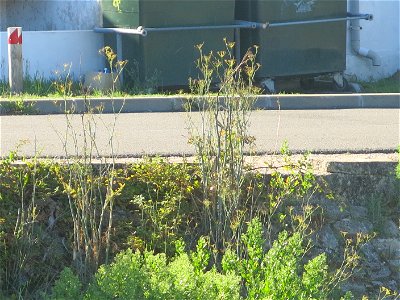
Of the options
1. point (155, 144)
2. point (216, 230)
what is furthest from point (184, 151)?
point (216, 230)

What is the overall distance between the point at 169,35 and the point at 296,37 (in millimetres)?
1992

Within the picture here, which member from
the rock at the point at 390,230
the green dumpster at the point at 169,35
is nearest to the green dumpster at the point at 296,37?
the green dumpster at the point at 169,35

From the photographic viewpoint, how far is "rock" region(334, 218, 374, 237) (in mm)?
6258

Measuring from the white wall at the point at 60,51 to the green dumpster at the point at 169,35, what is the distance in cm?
71

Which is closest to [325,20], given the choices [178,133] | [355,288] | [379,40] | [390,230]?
[379,40]

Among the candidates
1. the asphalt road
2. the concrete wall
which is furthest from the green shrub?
the concrete wall

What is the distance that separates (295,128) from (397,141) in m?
1.29

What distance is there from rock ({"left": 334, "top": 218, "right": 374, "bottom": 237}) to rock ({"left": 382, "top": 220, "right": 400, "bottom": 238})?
0.46 feet

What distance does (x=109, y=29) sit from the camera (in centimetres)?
1337

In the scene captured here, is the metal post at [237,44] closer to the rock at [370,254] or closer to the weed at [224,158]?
the rock at [370,254]

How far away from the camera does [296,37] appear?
13695 mm

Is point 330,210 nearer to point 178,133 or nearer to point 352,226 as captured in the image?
point 352,226

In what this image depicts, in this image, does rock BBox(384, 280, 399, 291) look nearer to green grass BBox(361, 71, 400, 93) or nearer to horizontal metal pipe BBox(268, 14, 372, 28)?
green grass BBox(361, 71, 400, 93)

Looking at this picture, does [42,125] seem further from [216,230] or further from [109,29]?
[109,29]
